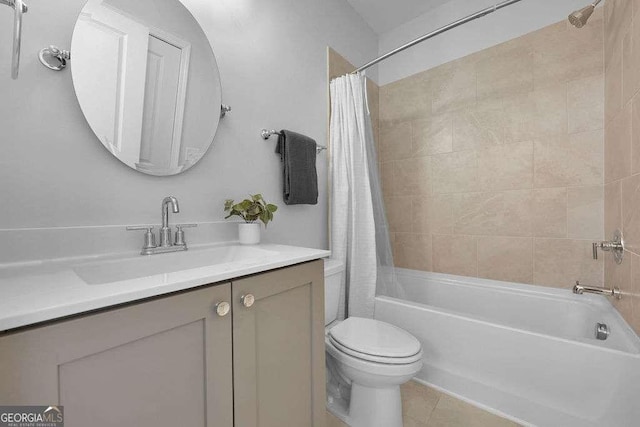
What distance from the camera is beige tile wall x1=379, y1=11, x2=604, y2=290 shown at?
1563 millimetres

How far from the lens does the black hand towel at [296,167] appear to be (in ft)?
4.77

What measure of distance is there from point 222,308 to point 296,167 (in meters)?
1.00

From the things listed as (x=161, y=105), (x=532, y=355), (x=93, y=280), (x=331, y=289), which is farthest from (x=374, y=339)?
(x=161, y=105)

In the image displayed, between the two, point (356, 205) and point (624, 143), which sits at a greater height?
point (624, 143)

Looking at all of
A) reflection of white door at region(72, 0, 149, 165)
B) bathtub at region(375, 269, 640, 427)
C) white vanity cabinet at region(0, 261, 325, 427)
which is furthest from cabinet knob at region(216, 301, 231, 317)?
bathtub at region(375, 269, 640, 427)

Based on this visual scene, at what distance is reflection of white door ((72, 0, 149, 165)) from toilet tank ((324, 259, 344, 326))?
1.01 m

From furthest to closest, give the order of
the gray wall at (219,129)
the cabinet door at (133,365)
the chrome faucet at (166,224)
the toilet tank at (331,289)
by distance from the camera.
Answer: the toilet tank at (331,289)
the chrome faucet at (166,224)
the gray wall at (219,129)
the cabinet door at (133,365)

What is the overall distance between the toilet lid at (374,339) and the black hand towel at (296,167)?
0.72 meters

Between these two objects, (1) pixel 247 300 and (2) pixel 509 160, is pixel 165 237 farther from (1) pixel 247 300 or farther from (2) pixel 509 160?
(2) pixel 509 160

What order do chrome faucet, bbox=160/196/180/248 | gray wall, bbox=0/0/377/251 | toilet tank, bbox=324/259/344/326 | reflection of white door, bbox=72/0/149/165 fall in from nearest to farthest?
gray wall, bbox=0/0/377/251 < reflection of white door, bbox=72/0/149/165 < chrome faucet, bbox=160/196/180/248 < toilet tank, bbox=324/259/344/326

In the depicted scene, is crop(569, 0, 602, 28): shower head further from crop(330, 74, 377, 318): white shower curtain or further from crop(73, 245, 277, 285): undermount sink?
Result: crop(73, 245, 277, 285): undermount sink

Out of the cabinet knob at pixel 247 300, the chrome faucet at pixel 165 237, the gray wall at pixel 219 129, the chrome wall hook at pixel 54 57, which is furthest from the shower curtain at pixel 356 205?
the chrome wall hook at pixel 54 57

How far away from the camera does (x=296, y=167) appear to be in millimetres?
1487

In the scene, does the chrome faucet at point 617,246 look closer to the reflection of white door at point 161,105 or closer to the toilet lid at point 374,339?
the toilet lid at point 374,339
